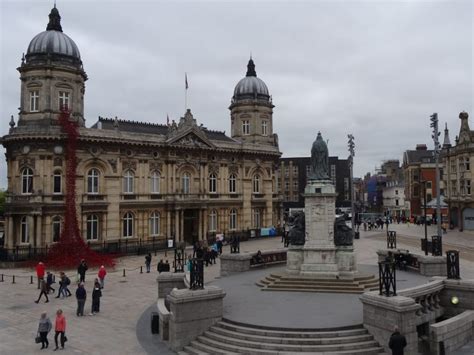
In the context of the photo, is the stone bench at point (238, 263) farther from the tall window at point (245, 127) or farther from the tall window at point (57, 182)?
the tall window at point (245, 127)

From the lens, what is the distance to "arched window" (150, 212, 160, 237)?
1689 inches

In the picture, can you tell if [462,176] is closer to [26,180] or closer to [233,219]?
[233,219]

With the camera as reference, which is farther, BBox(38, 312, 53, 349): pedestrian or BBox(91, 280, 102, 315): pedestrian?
BBox(91, 280, 102, 315): pedestrian

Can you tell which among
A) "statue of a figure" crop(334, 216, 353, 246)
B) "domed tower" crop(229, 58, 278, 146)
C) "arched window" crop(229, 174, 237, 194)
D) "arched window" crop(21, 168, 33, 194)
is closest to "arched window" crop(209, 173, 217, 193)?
"arched window" crop(229, 174, 237, 194)

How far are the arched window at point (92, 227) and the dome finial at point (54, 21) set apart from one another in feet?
57.0

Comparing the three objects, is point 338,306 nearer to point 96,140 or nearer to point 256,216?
point 96,140

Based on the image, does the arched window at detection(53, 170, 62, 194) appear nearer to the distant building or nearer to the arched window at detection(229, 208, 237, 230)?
the arched window at detection(229, 208, 237, 230)

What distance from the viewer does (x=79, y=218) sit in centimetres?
3759

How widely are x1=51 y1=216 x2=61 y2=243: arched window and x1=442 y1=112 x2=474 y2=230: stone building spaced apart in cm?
4497

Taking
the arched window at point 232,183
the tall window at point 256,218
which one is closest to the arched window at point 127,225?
the arched window at point 232,183

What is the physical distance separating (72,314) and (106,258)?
15685 millimetres

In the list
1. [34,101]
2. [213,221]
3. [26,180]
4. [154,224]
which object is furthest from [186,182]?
[34,101]

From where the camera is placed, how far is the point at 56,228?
36594 mm

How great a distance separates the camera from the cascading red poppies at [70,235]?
3334cm
